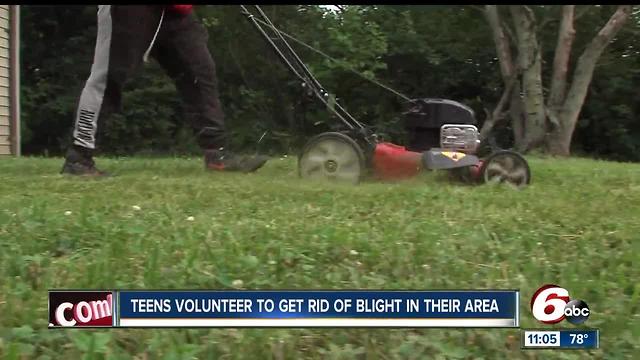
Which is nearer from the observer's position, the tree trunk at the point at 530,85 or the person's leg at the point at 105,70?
the person's leg at the point at 105,70

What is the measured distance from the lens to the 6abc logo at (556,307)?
60.3 inches

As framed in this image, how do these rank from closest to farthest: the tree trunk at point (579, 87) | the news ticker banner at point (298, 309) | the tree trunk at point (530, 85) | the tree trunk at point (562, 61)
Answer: the news ticker banner at point (298, 309), the tree trunk at point (530, 85), the tree trunk at point (579, 87), the tree trunk at point (562, 61)

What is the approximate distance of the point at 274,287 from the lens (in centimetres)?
167

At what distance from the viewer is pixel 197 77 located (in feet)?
14.0

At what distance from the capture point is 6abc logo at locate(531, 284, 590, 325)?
1.53 meters

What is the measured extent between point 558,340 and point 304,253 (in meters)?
0.75

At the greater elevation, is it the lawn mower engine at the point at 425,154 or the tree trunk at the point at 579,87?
the tree trunk at the point at 579,87

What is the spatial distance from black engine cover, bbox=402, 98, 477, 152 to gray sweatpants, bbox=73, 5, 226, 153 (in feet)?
3.80

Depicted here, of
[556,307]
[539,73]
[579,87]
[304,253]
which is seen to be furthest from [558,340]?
[579,87]

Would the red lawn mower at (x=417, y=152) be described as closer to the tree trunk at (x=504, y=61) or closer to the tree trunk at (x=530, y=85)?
the tree trunk at (x=504, y=61)

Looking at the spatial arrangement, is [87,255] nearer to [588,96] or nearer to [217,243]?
[217,243]

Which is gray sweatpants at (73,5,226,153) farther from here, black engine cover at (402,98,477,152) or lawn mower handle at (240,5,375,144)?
black engine cover at (402,98,477,152)

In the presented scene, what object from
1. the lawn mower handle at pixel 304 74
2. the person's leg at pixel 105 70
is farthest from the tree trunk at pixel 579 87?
the person's leg at pixel 105 70

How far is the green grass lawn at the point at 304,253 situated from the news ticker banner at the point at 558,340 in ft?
0.05
